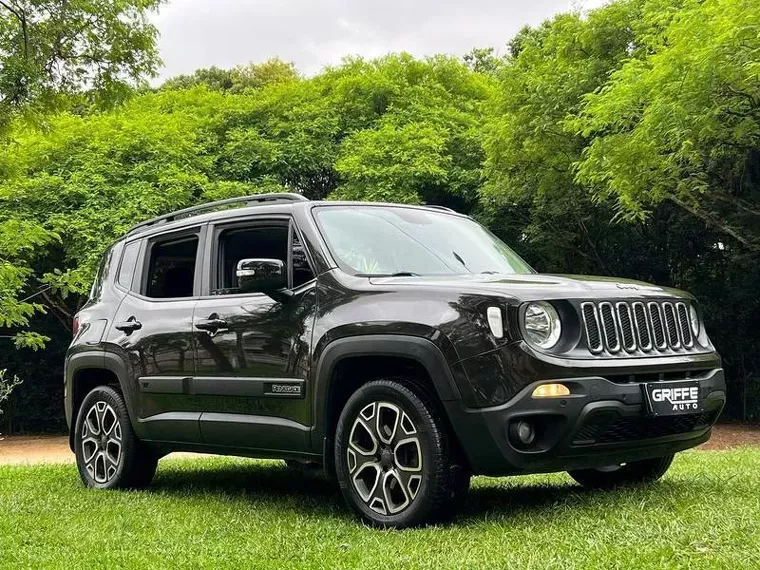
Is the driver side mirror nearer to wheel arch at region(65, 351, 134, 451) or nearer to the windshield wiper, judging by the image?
the windshield wiper

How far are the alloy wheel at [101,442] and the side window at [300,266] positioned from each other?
2275mm

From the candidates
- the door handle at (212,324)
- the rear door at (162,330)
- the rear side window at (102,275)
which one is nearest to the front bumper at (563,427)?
the door handle at (212,324)

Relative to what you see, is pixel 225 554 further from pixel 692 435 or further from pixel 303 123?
pixel 303 123

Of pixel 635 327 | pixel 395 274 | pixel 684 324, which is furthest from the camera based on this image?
pixel 395 274

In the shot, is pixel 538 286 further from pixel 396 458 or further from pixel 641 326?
pixel 396 458

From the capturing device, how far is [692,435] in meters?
5.12

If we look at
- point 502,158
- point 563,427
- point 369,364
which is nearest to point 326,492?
point 369,364

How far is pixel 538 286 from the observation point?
15.5 ft

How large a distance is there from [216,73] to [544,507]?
3952 centimetres

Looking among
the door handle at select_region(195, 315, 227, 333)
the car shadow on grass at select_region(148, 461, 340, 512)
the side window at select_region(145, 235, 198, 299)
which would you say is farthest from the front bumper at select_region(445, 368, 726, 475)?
the side window at select_region(145, 235, 198, 299)

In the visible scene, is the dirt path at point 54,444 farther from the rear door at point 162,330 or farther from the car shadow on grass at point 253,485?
the rear door at point 162,330

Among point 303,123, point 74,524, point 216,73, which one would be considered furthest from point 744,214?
point 216,73

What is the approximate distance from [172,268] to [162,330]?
65 cm

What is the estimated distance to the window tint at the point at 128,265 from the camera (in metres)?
7.22
